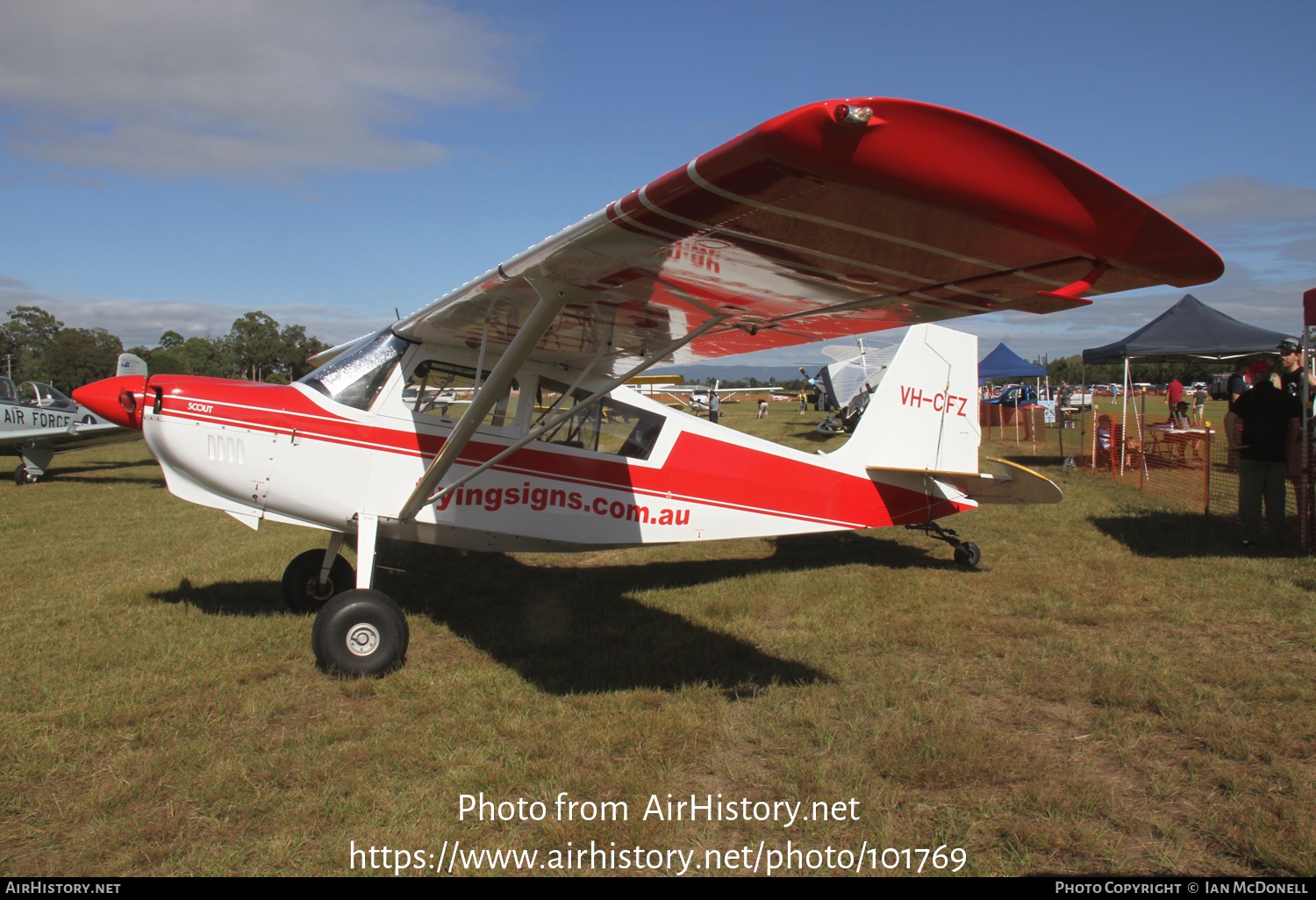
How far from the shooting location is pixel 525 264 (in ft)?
10.5

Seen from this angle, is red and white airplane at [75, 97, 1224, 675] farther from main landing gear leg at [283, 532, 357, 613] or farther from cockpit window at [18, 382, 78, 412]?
cockpit window at [18, 382, 78, 412]

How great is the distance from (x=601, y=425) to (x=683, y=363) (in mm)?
756

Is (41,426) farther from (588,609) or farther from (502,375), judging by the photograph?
(502,375)

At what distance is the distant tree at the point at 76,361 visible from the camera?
172 ft

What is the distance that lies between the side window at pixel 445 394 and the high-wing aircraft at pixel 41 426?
11.1 meters

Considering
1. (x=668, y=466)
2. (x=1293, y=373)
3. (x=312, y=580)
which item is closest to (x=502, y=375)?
(x=668, y=466)

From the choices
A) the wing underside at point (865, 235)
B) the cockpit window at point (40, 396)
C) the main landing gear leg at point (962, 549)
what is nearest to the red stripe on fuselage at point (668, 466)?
the main landing gear leg at point (962, 549)

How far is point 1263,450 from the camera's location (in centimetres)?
699

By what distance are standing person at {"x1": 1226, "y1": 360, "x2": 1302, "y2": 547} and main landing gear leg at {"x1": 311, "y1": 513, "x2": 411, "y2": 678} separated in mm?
7883

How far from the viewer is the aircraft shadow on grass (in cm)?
421

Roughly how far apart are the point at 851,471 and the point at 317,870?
4884mm
